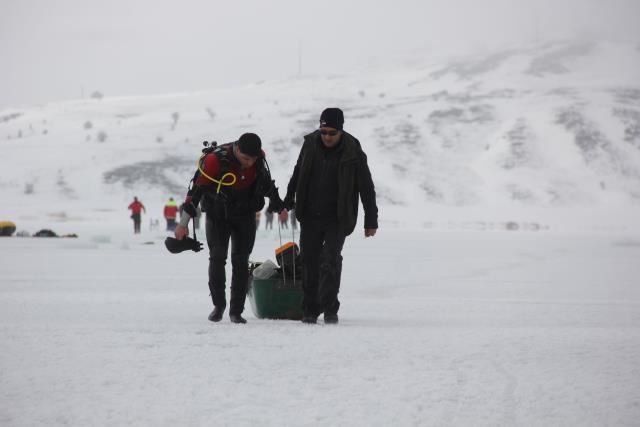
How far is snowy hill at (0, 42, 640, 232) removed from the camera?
58344 millimetres

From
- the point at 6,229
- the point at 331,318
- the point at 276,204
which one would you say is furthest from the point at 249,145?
the point at 6,229

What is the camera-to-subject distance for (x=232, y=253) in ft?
24.2

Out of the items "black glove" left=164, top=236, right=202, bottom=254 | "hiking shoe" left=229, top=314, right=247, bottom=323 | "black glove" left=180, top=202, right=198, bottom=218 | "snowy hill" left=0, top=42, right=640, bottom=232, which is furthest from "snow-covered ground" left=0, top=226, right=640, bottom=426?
"snowy hill" left=0, top=42, right=640, bottom=232

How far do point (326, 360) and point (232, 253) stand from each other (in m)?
2.29

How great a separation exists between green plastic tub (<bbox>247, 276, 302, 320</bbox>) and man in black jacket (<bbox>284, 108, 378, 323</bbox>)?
24 centimetres

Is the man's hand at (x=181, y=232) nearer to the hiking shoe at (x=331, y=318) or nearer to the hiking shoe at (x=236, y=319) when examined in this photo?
the hiking shoe at (x=236, y=319)

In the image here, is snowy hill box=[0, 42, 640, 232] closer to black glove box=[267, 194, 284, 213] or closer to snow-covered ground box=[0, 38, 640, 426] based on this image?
snow-covered ground box=[0, 38, 640, 426]

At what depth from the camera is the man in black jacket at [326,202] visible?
24.1 feet

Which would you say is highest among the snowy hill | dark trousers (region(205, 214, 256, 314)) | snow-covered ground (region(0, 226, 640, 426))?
the snowy hill

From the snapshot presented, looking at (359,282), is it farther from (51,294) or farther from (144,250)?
(144,250)

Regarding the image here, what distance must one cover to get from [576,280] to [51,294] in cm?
742

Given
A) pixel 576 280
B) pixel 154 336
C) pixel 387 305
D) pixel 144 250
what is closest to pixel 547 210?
pixel 144 250

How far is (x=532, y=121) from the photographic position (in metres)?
73.1

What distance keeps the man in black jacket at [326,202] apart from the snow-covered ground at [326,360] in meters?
0.28
